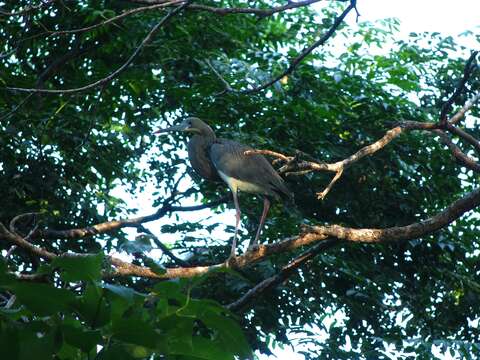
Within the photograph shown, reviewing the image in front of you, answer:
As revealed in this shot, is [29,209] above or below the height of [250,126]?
below

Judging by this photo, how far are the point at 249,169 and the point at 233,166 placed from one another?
13 cm

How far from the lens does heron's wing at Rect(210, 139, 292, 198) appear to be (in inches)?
251

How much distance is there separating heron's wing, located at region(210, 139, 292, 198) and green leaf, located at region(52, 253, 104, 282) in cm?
523

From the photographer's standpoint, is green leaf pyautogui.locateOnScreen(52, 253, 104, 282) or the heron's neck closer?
green leaf pyautogui.locateOnScreen(52, 253, 104, 282)

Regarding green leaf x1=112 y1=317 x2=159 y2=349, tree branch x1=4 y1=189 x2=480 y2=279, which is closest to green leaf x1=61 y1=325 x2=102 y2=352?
green leaf x1=112 y1=317 x2=159 y2=349

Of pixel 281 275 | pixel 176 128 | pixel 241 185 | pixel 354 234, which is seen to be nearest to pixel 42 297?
pixel 354 234

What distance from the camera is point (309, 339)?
639 cm

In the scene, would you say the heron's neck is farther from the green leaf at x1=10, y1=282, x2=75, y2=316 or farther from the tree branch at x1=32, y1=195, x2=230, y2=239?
the green leaf at x1=10, y1=282, x2=75, y2=316

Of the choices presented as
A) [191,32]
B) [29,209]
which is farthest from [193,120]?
[29,209]

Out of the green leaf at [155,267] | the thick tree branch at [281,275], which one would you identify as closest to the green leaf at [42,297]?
the green leaf at [155,267]

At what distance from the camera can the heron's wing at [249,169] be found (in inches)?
251

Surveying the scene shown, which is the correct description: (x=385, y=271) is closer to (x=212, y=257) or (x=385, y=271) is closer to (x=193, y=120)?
(x=212, y=257)

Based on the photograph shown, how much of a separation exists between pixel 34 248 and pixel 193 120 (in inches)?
126

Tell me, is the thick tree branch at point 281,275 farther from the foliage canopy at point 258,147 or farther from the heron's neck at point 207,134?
the heron's neck at point 207,134
